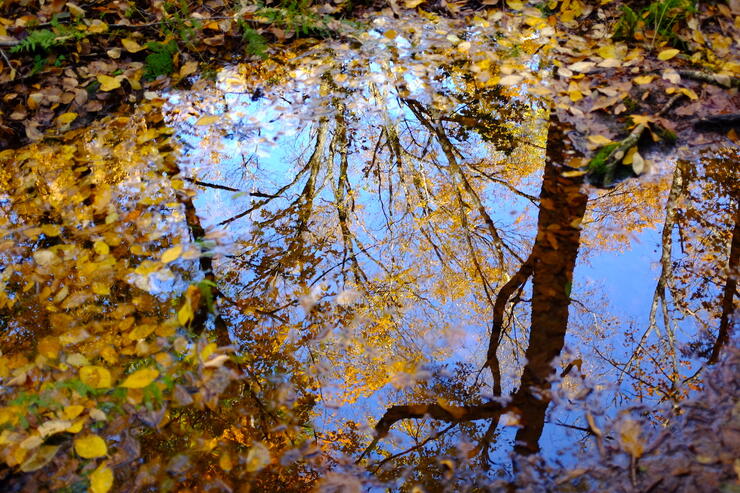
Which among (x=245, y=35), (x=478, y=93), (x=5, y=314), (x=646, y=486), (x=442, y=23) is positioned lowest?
(x=646, y=486)

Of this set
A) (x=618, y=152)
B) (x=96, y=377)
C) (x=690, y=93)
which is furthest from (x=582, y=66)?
(x=96, y=377)

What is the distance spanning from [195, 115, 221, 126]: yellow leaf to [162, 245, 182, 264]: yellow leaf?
4.36 feet

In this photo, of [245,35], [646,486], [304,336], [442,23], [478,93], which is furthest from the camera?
[442,23]

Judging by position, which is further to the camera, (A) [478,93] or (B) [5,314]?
(A) [478,93]

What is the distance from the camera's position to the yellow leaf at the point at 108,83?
3549 mm

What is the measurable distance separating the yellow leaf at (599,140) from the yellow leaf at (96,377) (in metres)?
2.85

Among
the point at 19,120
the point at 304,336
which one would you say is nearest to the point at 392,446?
the point at 304,336

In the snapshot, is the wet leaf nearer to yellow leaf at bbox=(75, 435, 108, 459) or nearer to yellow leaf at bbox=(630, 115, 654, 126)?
yellow leaf at bbox=(75, 435, 108, 459)

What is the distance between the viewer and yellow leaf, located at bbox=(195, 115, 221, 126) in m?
3.44

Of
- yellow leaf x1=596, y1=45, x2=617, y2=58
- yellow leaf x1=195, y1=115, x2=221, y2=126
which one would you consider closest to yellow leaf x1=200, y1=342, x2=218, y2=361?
yellow leaf x1=195, y1=115, x2=221, y2=126

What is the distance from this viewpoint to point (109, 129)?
3.30m

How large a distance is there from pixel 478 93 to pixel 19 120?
3411 millimetres

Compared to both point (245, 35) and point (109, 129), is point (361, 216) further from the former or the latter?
point (245, 35)

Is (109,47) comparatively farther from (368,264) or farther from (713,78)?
(713,78)
